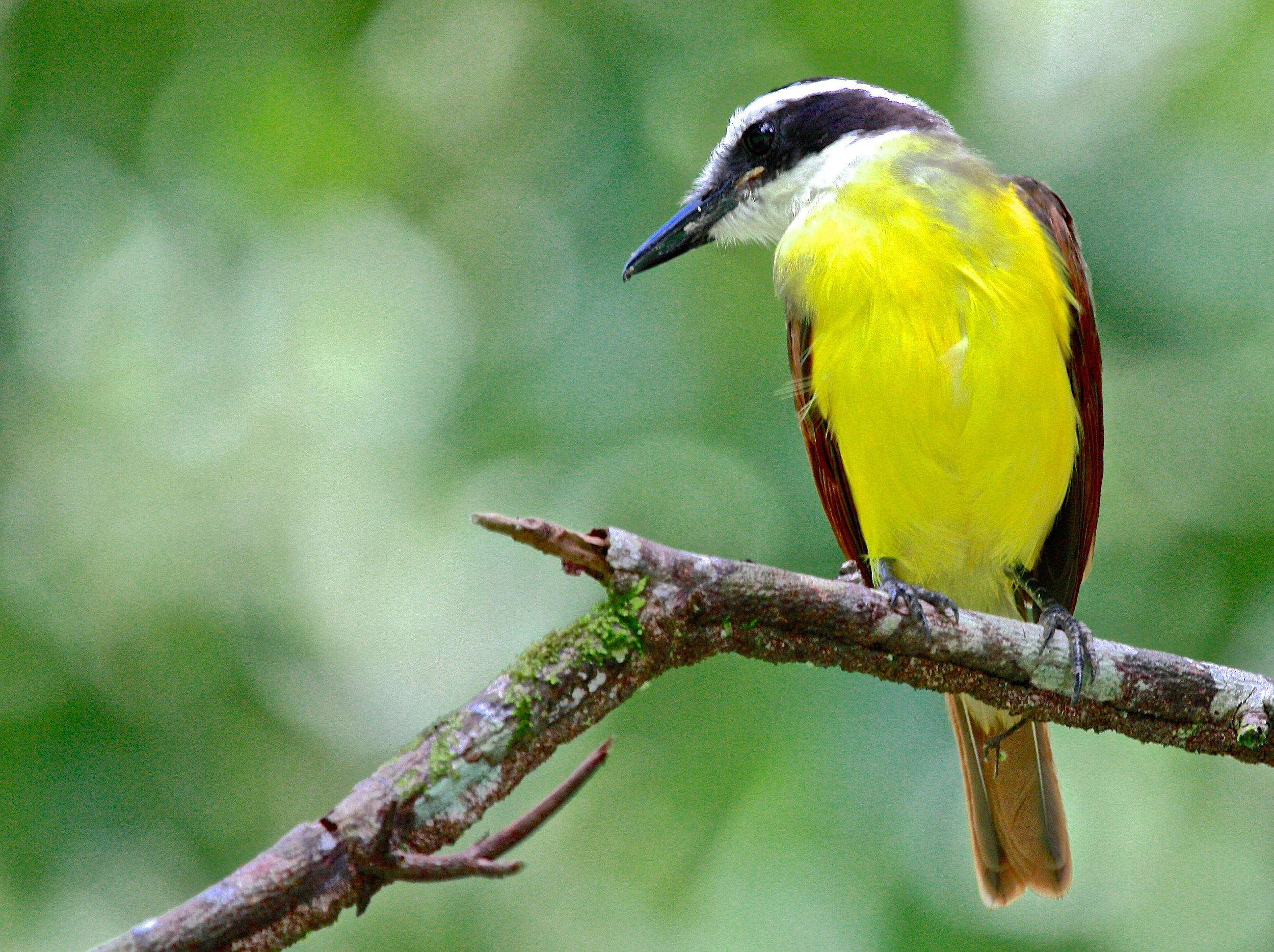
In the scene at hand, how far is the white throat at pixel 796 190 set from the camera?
13.2 ft

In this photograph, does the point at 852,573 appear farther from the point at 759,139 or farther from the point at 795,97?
the point at 795,97

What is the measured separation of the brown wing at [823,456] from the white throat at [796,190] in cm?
44

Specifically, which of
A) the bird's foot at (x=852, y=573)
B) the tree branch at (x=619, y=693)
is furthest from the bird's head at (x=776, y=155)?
the tree branch at (x=619, y=693)

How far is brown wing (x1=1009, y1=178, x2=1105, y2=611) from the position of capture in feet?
12.7

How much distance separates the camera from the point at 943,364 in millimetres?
3580

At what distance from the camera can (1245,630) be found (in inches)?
160

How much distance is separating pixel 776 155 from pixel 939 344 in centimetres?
106

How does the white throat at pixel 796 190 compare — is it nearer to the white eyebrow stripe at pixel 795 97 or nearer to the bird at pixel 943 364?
the bird at pixel 943 364

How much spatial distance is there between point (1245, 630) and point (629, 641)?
2.55 m

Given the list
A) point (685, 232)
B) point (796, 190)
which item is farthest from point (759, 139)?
point (685, 232)

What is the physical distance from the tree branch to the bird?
319mm

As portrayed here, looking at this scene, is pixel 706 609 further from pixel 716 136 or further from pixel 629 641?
pixel 716 136

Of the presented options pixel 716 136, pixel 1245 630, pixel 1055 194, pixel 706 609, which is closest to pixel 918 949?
pixel 1245 630

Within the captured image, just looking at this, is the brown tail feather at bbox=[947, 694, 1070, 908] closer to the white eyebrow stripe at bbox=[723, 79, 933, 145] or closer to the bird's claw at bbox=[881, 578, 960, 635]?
the bird's claw at bbox=[881, 578, 960, 635]
